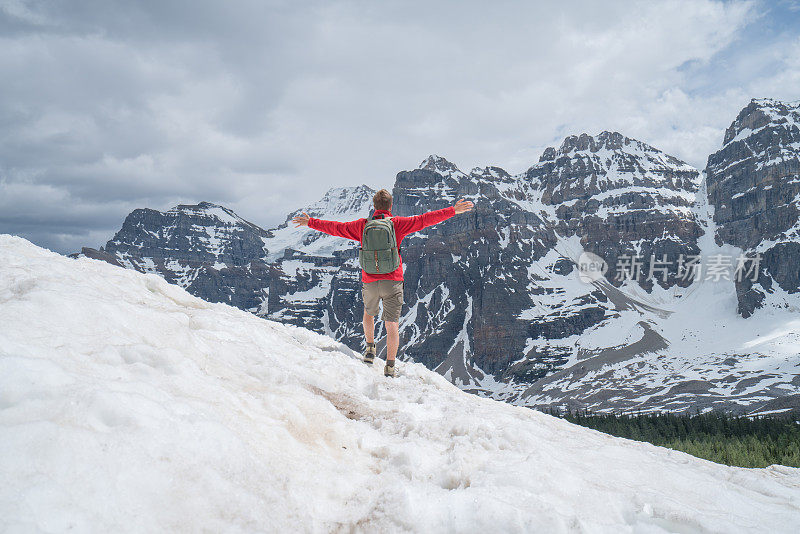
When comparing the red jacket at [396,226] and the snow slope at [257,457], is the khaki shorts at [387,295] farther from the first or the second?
the snow slope at [257,457]

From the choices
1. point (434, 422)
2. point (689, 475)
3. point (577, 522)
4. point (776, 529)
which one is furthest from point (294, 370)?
point (776, 529)

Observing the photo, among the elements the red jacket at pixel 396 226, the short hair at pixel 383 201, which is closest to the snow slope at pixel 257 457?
the red jacket at pixel 396 226

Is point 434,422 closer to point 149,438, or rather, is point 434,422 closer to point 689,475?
point 689,475

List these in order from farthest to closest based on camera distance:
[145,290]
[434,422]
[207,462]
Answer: [145,290]
[434,422]
[207,462]

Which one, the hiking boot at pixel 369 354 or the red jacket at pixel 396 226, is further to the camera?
the hiking boot at pixel 369 354

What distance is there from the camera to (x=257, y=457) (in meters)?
3.61

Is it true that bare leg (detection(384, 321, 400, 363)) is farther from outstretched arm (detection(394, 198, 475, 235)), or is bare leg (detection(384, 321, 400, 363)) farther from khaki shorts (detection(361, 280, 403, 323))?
outstretched arm (detection(394, 198, 475, 235))

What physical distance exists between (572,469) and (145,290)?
27.0 feet

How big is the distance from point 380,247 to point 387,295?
3.53ft

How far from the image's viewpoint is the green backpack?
841 centimetres

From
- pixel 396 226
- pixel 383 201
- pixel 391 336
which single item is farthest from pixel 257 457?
pixel 396 226

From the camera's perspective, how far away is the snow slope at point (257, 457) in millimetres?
2836

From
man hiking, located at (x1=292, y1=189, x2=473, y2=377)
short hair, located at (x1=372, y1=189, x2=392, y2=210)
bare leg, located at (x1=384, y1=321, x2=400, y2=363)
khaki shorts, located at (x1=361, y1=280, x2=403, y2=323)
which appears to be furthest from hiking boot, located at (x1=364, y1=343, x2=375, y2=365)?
short hair, located at (x1=372, y1=189, x2=392, y2=210)

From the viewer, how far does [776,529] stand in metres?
3.91
